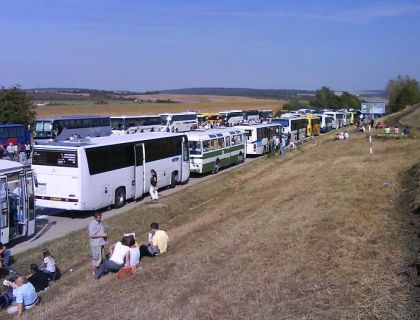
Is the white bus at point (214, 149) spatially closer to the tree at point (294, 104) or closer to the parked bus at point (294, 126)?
the parked bus at point (294, 126)

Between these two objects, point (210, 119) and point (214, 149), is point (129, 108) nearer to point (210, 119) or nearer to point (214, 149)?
point (210, 119)

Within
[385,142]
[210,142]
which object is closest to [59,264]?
[210,142]

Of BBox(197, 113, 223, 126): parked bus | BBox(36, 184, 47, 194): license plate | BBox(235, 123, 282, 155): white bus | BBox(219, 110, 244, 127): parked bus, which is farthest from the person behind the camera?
BBox(219, 110, 244, 127): parked bus

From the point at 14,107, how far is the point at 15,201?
4442 cm

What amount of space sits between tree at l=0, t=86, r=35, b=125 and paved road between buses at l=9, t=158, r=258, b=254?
124 feet

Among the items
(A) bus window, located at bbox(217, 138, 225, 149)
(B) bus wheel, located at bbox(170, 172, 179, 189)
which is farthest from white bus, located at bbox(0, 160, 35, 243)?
(A) bus window, located at bbox(217, 138, 225, 149)

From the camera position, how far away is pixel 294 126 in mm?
54250

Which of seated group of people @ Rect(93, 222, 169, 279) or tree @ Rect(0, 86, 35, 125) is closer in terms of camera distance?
seated group of people @ Rect(93, 222, 169, 279)

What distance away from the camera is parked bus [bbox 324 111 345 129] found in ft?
243

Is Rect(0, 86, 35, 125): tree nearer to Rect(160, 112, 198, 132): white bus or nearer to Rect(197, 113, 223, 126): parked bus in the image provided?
Rect(160, 112, 198, 132): white bus

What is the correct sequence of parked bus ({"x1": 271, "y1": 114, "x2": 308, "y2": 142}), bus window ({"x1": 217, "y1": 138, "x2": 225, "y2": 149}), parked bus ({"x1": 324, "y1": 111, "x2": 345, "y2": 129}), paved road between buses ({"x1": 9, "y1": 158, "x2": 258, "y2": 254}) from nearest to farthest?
paved road between buses ({"x1": 9, "y1": 158, "x2": 258, "y2": 254}) < bus window ({"x1": 217, "y1": 138, "x2": 225, "y2": 149}) < parked bus ({"x1": 271, "y1": 114, "x2": 308, "y2": 142}) < parked bus ({"x1": 324, "y1": 111, "x2": 345, "y2": 129})

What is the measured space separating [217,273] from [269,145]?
35.1 m

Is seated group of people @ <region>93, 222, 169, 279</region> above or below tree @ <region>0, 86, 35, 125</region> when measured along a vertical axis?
below

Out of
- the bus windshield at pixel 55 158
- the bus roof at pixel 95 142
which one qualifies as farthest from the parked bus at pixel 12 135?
the bus windshield at pixel 55 158
